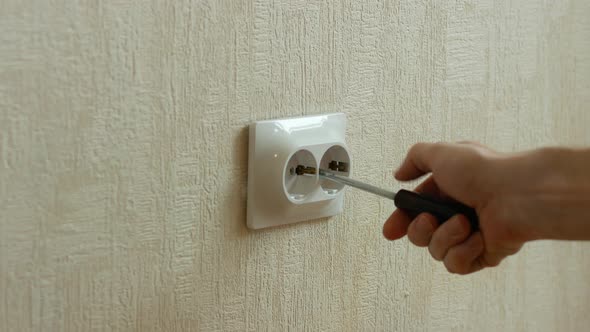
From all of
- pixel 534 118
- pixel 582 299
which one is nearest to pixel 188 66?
pixel 534 118

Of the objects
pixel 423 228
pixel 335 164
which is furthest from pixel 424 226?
pixel 335 164

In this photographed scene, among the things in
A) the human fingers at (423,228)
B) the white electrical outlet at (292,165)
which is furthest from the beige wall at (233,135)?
the human fingers at (423,228)

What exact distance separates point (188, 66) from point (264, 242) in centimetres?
16

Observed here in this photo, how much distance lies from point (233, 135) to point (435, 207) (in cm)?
16

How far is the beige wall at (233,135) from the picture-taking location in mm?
571

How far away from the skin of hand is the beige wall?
0.11 metres

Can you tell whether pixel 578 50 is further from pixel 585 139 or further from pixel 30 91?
pixel 30 91

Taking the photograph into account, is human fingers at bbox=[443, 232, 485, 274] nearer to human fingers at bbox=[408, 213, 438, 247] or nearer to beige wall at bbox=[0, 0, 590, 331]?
human fingers at bbox=[408, 213, 438, 247]

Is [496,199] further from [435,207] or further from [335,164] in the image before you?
[335,164]

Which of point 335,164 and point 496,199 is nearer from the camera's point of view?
point 496,199

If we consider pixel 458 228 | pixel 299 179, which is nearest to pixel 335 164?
pixel 299 179

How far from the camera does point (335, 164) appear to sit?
730 millimetres

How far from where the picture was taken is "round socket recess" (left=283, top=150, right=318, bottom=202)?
0.70m

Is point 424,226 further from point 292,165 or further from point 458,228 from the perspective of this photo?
point 292,165
